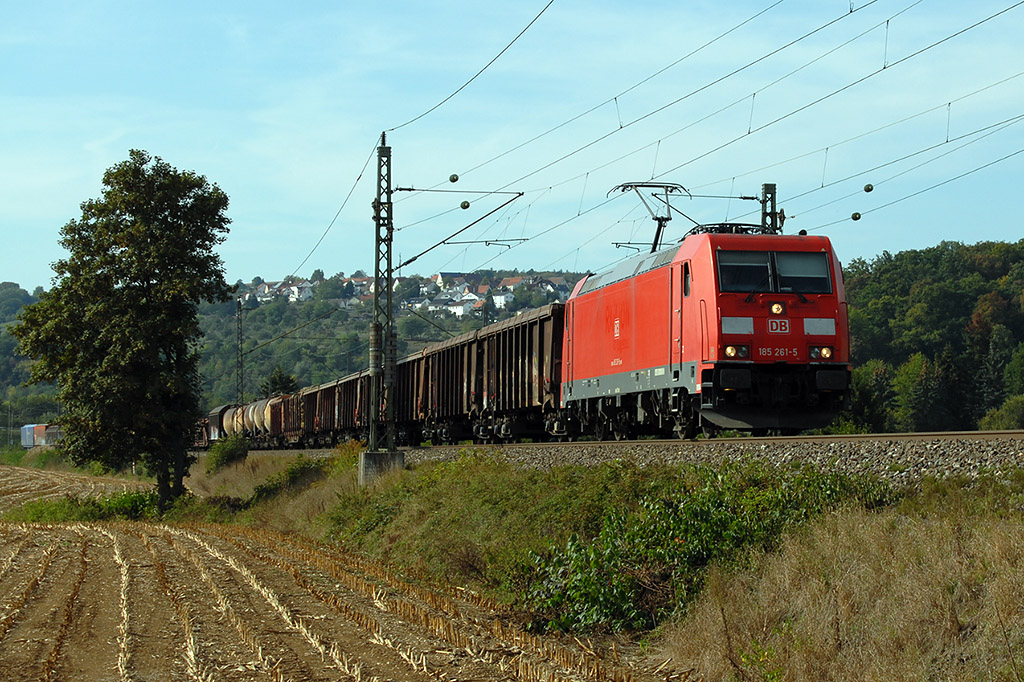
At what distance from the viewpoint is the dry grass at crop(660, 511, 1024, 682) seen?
279 inches

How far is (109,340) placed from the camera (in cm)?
3114

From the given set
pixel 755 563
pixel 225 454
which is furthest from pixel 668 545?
pixel 225 454

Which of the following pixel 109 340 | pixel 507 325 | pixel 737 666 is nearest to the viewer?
pixel 737 666

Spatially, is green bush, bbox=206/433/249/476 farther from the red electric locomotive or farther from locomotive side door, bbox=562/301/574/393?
the red electric locomotive

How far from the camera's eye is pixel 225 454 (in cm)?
4975

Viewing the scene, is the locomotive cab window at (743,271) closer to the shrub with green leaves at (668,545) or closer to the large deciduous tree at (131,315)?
the shrub with green leaves at (668,545)

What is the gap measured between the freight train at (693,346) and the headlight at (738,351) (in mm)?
23

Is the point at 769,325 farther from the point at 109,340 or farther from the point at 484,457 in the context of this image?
the point at 109,340

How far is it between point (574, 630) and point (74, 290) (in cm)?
2534

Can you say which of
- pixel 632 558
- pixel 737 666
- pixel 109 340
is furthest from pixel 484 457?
pixel 109 340

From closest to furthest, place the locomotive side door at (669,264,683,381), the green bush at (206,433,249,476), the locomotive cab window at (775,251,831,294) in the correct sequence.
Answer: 1. the locomotive cab window at (775,251,831,294)
2. the locomotive side door at (669,264,683,381)
3. the green bush at (206,433,249,476)

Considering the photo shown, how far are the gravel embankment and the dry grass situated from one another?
1485 mm

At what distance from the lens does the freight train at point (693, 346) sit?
56.5 ft

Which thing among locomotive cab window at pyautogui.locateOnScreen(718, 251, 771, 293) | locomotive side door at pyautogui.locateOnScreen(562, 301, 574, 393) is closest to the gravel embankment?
locomotive cab window at pyautogui.locateOnScreen(718, 251, 771, 293)
